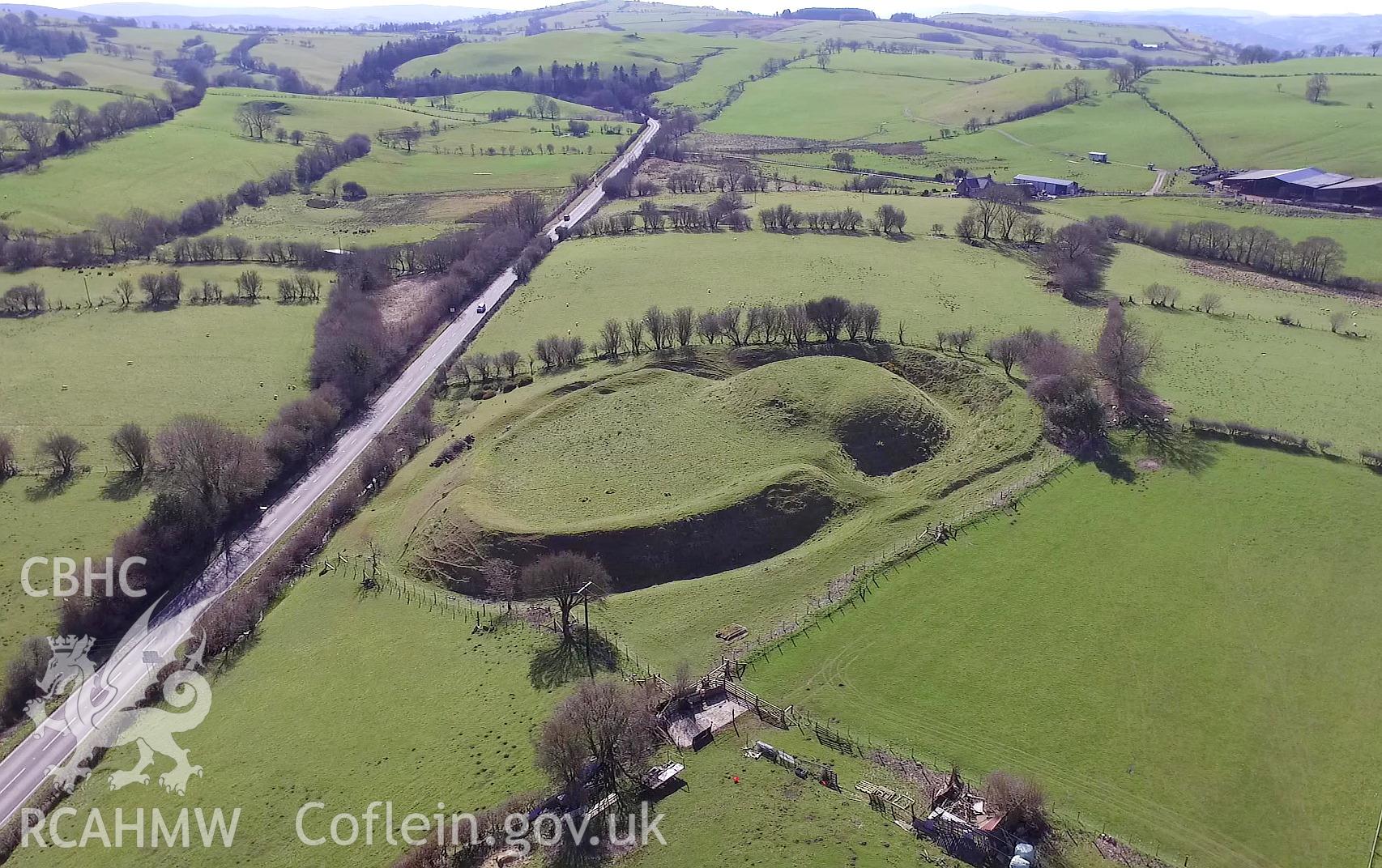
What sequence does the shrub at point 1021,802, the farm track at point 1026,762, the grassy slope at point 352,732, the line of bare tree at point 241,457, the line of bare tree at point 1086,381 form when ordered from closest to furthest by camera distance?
the shrub at point 1021,802, the farm track at point 1026,762, the grassy slope at point 352,732, the line of bare tree at point 241,457, the line of bare tree at point 1086,381

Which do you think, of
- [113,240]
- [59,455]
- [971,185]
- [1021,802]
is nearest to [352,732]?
[1021,802]

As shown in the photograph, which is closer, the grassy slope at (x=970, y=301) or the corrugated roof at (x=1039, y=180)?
the grassy slope at (x=970, y=301)

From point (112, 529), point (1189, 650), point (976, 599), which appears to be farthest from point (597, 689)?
point (112, 529)

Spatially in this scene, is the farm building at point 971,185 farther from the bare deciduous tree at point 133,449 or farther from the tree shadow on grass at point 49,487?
the tree shadow on grass at point 49,487

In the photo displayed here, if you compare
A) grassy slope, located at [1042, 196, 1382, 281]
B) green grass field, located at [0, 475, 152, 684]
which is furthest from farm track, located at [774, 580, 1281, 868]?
grassy slope, located at [1042, 196, 1382, 281]

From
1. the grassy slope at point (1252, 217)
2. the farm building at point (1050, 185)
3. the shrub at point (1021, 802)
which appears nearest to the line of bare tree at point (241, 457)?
the shrub at point (1021, 802)

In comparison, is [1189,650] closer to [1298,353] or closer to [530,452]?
[530,452]
